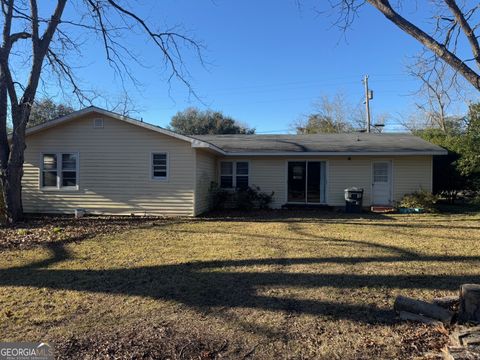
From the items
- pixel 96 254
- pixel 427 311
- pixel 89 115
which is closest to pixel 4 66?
pixel 89 115

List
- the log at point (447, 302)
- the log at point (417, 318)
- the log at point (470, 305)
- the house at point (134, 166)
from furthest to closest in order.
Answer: the house at point (134, 166) < the log at point (447, 302) < the log at point (417, 318) < the log at point (470, 305)

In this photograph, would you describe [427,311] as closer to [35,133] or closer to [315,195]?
[315,195]

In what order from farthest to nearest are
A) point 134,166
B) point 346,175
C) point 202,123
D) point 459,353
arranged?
1. point 202,123
2. point 346,175
3. point 134,166
4. point 459,353

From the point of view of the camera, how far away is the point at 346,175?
639 inches

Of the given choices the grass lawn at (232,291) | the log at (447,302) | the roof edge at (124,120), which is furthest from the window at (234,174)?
the log at (447,302)

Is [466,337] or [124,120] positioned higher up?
[124,120]

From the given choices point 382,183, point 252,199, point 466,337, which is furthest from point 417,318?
point 382,183

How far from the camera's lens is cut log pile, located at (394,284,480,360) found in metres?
3.37

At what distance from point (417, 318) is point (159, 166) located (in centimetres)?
1077

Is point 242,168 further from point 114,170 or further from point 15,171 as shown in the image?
point 15,171

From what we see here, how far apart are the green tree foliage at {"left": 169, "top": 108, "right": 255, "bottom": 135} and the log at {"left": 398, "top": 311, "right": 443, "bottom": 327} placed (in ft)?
123

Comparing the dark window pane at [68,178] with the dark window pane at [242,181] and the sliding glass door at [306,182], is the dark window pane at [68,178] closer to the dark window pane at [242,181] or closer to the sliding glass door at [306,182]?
the dark window pane at [242,181]

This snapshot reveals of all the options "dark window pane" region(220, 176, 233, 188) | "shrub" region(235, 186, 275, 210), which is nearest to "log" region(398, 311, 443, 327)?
"shrub" region(235, 186, 275, 210)

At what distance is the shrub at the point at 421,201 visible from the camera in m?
14.8
